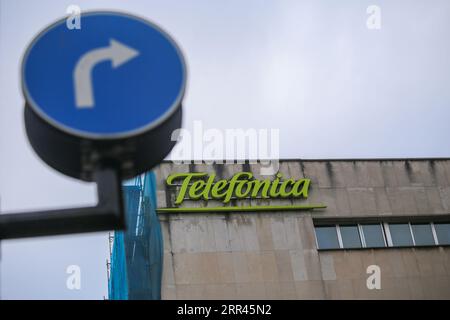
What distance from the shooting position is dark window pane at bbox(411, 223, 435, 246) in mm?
19203

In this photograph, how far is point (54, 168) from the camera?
2.12 meters

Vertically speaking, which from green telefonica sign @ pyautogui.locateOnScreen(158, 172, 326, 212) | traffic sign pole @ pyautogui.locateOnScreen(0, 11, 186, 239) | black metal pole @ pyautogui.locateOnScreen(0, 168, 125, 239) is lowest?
black metal pole @ pyautogui.locateOnScreen(0, 168, 125, 239)

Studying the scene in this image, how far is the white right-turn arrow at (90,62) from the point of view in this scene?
208 centimetres

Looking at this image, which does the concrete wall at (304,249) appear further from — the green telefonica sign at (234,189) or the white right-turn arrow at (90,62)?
the white right-turn arrow at (90,62)

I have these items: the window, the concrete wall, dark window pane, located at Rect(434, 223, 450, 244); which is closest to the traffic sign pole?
the concrete wall

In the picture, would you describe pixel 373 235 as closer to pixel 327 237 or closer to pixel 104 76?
pixel 327 237

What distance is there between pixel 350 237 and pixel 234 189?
3.33m

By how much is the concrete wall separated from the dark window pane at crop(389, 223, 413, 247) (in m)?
0.36

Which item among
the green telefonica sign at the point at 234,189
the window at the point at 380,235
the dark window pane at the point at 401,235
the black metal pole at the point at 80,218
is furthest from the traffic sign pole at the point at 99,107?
the dark window pane at the point at 401,235

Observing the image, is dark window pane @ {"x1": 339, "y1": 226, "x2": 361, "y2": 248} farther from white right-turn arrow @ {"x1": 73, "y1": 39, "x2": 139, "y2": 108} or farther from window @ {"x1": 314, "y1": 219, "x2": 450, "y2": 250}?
white right-turn arrow @ {"x1": 73, "y1": 39, "x2": 139, "y2": 108}
